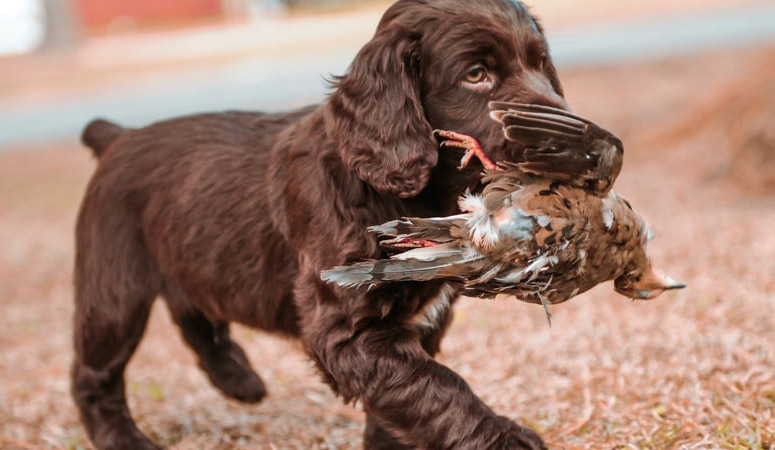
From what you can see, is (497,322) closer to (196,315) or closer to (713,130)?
(196,315)

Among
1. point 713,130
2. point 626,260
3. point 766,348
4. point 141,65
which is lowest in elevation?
point 141,65

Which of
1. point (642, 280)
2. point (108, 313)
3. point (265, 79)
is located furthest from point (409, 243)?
point (265, 79)

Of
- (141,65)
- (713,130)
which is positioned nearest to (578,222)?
(713,130)

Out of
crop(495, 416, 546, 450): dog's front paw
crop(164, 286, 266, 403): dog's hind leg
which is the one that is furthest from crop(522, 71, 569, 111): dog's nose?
crop(164, 286, 266, 403): dog's hind leg

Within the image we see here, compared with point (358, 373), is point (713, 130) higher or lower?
lower

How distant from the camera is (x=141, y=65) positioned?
65.7ft

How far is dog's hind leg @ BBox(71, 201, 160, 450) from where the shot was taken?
3.97m

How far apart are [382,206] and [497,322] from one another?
8.18 ft

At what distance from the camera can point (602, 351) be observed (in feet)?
15.3

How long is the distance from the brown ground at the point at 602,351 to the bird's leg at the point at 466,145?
2.93 ft

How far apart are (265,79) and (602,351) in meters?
12.5

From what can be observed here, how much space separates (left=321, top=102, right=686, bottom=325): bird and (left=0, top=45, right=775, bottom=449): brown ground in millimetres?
826

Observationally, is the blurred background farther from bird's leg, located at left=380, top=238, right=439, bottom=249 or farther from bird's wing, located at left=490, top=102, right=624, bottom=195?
bird's wing, located at left=490, top=102, right=624, bottom=195

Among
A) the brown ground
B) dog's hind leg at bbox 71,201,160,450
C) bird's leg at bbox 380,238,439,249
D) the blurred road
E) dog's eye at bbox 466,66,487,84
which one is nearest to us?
bird's leg at bbox 380,238,439,249
